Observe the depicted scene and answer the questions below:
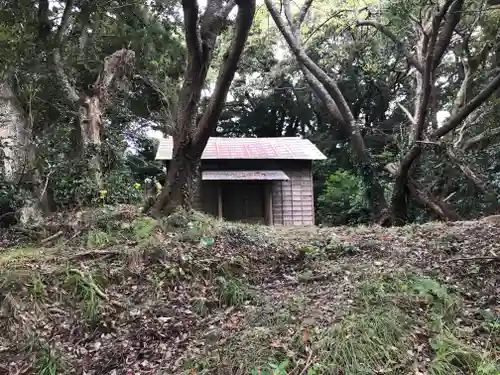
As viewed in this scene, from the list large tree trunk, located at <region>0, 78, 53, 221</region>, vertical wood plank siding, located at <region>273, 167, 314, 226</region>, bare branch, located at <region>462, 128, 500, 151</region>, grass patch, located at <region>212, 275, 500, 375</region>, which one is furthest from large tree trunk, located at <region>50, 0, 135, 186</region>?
bare branch, located at <region>462, 128, 500, 151</region>

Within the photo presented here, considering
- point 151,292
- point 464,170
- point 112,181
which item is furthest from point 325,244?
point 464,170

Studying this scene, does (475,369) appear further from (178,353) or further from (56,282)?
(56,282)

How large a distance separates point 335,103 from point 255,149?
5272mm

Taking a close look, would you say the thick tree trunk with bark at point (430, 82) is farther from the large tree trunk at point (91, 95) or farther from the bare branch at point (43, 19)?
the bare branch at point (43, 19)

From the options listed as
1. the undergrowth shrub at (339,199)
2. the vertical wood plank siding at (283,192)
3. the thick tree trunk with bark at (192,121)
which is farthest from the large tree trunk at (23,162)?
the undergrowth shrub at (339,199)

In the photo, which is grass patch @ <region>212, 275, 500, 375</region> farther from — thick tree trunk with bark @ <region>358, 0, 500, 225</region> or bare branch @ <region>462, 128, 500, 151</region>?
bare branch @ <region>462, 128, 500, 151</region>

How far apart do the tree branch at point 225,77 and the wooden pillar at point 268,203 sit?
8143 mm

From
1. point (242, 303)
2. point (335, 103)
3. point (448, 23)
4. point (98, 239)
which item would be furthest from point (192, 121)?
point (335, 103)

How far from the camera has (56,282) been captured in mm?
Result: 4348

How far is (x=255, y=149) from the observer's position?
1584 centimetres

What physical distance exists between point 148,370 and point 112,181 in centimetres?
614

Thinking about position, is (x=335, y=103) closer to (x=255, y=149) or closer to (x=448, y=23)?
(x=448, y=23)

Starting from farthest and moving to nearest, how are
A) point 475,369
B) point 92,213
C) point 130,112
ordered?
point 130,112, point 92,213, point 475,369

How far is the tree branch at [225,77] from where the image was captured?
216 inches
